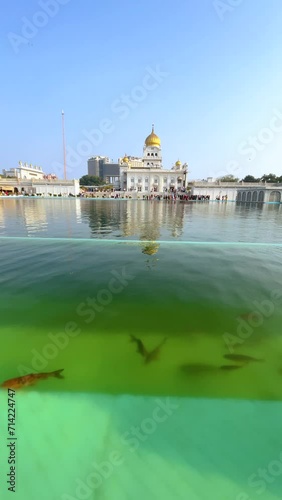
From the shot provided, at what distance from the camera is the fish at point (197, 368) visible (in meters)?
2.31

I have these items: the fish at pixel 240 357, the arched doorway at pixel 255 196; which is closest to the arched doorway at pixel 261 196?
the arched doorway at pixel 255 196

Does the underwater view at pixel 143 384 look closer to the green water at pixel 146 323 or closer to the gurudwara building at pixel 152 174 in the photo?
the green water at pixel 146 323

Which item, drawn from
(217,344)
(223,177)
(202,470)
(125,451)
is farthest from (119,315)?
(223,177)

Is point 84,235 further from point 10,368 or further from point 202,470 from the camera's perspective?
point 202,470

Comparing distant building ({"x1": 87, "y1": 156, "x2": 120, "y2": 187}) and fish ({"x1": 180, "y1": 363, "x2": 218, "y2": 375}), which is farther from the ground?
distant building ({"x1": 87, "y1": 156, "x2": 120, "y2": 187})

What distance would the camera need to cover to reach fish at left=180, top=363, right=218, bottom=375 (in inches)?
91.1

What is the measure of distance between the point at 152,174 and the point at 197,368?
66544mm

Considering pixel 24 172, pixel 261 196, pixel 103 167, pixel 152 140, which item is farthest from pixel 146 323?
pixel 103 167

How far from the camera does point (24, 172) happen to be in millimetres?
72875

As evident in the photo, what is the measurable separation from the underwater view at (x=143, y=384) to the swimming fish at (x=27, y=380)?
0.02 m

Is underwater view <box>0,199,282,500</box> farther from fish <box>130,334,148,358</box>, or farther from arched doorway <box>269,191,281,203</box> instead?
arched doorway <box>269,191,281,203</box>

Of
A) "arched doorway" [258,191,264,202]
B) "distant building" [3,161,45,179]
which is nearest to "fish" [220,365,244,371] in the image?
"arched doorway" [258,191,264,202]

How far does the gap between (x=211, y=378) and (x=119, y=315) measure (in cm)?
146

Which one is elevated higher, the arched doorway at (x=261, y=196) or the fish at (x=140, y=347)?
the arched doorway at (x=261, y=196)
